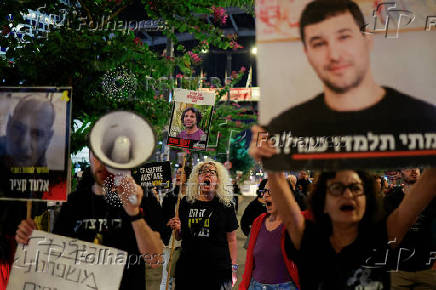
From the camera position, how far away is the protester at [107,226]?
9.36 feet

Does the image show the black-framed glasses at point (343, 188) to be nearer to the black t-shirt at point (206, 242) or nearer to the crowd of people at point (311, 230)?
the crowd of people at point (311, 230)

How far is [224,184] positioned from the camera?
5223mm

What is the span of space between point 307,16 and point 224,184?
126 inches

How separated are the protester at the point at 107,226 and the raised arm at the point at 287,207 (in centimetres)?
90

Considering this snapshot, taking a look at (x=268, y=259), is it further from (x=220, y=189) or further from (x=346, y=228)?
(x=220, y=189)

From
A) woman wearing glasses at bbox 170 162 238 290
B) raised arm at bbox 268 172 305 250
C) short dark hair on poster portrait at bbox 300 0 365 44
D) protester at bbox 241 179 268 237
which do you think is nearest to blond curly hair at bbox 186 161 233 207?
woman wearing glasses at bbox 170 162 238 290

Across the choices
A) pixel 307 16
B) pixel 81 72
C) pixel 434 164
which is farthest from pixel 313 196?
pixel 81 72

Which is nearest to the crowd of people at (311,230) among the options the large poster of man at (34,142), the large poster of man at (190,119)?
the large poster of man at (34,142)

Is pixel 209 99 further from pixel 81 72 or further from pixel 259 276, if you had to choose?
pixel 259 276

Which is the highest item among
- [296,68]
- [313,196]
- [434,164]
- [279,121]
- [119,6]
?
[119,6]

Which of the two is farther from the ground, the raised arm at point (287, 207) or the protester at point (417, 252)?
the raised arm at point (287, 207)

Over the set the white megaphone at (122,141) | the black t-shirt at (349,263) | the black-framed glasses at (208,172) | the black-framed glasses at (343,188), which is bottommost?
the black t-shirt at (349,263)

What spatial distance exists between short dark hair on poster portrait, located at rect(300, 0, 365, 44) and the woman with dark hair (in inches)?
32.7

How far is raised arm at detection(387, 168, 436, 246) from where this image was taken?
237cm
